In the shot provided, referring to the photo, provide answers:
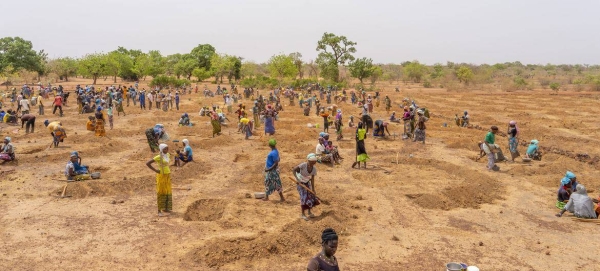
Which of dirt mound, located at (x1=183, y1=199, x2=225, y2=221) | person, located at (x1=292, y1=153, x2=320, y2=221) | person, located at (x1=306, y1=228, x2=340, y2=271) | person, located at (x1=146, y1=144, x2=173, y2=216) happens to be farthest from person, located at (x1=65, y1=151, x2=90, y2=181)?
person, located at (x1=306, y1=228, x2=340, y2=271)

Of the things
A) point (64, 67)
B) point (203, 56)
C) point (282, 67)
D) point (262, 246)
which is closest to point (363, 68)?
point (282, 67)

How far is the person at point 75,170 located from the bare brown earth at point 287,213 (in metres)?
0.50

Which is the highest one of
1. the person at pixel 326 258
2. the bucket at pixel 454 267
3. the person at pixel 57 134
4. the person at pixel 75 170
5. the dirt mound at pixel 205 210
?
the person at pixel 326 258

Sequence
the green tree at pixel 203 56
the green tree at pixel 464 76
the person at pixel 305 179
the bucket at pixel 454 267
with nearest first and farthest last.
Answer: the bucket at pixel 454 267 → the person at pixel 305 179 → the green tree at pixel 464 76 → the green tree at pixel 203 56

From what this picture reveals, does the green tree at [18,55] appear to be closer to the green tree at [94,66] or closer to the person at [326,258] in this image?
the green tree at [94,66]

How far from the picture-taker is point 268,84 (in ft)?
177

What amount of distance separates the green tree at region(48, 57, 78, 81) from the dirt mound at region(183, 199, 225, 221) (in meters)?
67.6

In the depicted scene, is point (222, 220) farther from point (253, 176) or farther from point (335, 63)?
point (335, 63)

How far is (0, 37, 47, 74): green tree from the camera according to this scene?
2302 inches

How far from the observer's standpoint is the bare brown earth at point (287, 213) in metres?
Result: 7.80

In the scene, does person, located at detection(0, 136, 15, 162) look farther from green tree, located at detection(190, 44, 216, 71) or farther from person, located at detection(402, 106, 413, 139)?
green tree, located at detection(190, 44, 216, 71)

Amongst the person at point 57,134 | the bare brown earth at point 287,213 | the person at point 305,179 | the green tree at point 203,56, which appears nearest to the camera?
the bare brown earth at point 287,213

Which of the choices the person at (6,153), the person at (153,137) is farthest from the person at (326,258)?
the person at (6,153)

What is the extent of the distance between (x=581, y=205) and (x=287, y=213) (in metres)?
6.82
